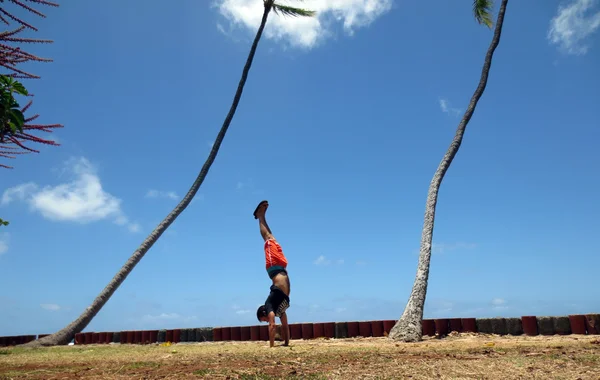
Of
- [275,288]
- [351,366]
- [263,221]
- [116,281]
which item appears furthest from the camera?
[116,281]

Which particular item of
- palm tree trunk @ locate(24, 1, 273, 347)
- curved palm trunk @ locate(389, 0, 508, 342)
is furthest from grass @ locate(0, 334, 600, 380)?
palm tree trunk @ locate(24, 1, 273, 347)

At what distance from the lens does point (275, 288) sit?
8.78 metres

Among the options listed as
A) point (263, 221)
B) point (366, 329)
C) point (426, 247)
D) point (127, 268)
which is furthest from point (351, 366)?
point (127, 268)

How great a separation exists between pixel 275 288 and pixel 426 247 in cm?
466

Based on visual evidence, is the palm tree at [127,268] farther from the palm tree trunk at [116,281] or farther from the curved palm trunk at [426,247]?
the curved palm trunk at [426,247]

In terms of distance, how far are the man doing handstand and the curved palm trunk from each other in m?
3.07

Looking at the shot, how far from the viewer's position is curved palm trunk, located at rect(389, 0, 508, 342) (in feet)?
35.1

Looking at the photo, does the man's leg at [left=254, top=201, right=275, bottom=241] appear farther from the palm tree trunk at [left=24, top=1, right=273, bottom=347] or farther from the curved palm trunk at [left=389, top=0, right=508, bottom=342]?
the palm tree trunk at [left=24, top=1, right=273, bottom=347]

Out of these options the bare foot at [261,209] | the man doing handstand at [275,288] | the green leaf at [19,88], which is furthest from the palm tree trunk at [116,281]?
the green leaf at [19,88]

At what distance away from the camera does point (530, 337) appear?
10.0 m

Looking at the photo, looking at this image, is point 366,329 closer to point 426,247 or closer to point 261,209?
point 426,247

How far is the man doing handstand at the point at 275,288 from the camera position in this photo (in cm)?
878

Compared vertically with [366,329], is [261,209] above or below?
above

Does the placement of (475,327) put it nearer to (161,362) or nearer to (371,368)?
(371,368)
